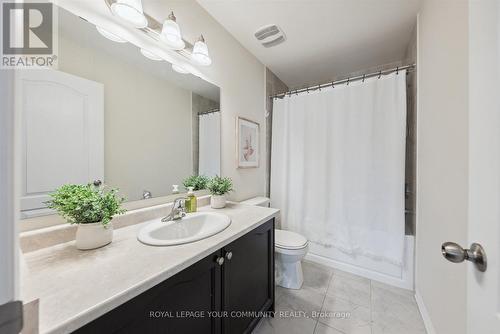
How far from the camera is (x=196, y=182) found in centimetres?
150

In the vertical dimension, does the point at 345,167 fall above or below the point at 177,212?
above

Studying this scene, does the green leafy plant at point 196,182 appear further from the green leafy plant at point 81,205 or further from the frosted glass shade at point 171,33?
the frosted glass shade at point 171,33

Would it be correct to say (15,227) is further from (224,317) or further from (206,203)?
(206,203)

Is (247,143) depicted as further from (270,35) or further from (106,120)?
(106,120)

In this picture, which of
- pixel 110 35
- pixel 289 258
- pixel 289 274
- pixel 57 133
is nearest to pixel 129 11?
pixel 110 35

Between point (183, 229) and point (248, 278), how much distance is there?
0.48 meters

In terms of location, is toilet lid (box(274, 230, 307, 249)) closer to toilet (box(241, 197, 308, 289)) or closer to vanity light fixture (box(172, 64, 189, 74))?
toilet (box(241, 197, 308, 289))

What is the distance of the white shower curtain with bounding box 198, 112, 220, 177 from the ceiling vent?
0.86m

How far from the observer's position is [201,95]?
152 cm

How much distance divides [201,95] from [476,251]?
5.27 ft

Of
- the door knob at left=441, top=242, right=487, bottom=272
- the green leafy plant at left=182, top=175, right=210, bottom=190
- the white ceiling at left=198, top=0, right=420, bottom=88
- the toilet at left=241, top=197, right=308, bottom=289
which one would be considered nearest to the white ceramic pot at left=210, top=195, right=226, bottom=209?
the green leafy plant at left=182, top=175, right=210, bottom=190

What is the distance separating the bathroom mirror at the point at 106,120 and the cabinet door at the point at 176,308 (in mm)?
588

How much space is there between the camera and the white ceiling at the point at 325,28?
1.47m

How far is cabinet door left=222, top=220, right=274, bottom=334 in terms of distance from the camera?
3.23 ft
